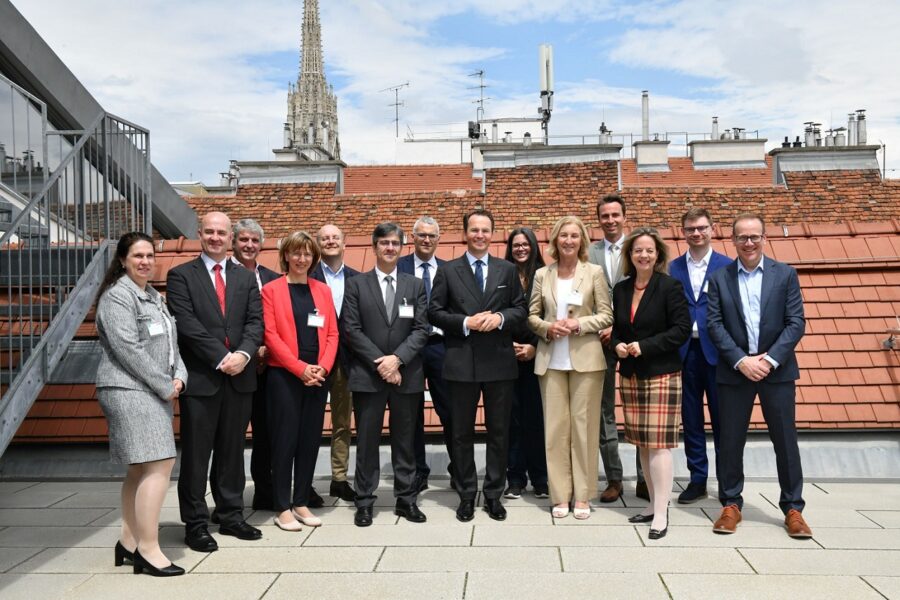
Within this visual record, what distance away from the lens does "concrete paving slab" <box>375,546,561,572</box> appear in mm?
4133

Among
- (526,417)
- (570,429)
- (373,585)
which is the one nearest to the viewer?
(373,585)

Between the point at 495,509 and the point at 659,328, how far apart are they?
151 centimetres

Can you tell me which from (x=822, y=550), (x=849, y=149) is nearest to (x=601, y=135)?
(x=849, y=149)

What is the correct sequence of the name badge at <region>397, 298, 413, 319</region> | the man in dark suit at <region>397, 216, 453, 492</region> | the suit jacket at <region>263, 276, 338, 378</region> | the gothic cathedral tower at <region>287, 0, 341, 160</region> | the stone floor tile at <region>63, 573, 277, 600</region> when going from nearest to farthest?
1. the stone floor tile at <region>63, 573, 277, 600</region>
2. the suit jacket at <region>263, 276, 338, 378</region>
3. the name badge at <region>397, 298, 413, 319</region>
4. the man in dark suit at <region>397, 216, 453, 492</region>
5. the gothic cathedral tower at <region>287, 0, 341, 160</region>

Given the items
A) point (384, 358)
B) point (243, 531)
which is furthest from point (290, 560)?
point (384, 358)

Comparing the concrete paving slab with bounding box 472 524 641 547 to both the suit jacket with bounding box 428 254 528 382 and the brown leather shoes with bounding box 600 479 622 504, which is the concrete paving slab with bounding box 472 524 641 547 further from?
the suit jacket with bounding box 428 254 528 382

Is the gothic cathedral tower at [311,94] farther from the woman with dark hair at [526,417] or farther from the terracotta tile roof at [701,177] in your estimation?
the woman with dark hair at [526,417]

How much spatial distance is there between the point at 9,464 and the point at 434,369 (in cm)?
360

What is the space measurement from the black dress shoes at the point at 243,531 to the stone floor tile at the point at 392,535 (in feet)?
1.03

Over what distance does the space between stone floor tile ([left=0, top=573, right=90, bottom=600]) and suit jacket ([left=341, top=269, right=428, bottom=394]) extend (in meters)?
1.86

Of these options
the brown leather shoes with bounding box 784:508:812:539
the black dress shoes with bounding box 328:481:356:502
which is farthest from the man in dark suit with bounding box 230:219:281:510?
the brown leather shoes with bounding box 784:508:812:539

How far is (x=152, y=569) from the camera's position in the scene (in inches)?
162

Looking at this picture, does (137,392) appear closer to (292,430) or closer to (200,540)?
Result: (200,540)

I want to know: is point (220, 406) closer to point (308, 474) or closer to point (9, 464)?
point (308, 474)
